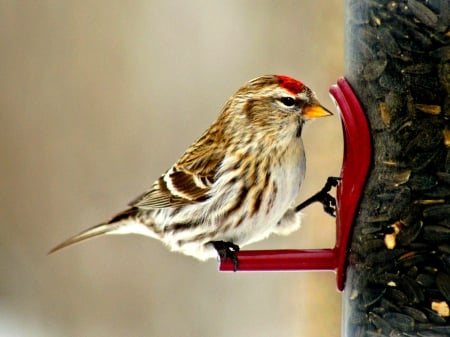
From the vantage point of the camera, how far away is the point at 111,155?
17.7ft

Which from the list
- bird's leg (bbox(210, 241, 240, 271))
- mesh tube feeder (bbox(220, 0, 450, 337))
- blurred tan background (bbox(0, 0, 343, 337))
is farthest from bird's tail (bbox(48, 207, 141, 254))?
blurred tan background (bbox(0, 0, 343, 337))

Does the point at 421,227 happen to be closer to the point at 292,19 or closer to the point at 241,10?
the point at 292,19

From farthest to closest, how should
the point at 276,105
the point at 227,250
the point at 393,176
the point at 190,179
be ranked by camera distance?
the point at 190,179, the point at 276,105, the point at 227,250, the point at 393,176

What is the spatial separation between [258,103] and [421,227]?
901 mm

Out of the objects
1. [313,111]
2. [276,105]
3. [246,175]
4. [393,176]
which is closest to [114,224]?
[246,175]

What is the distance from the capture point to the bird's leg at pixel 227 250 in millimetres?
2963

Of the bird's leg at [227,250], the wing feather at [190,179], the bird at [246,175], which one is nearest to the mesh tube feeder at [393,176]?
the bird's leg at [227,250]

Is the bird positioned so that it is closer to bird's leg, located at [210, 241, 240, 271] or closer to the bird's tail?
bird's leg, located at [210, 241, 240, 271]

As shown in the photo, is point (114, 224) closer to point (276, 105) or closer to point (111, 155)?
point (276, 105)

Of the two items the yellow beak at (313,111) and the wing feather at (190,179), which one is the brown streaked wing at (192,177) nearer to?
the wing feather at (190,179)

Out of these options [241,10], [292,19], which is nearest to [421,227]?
[292,19]

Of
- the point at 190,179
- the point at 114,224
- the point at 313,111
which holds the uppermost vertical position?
the point at 313,111

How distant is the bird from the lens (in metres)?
3.19

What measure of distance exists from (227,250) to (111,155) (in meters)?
2.42
